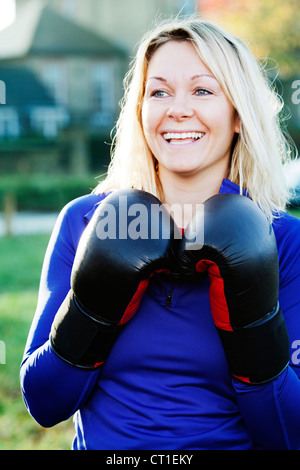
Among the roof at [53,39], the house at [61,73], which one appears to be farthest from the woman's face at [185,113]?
the roof at [53,39]

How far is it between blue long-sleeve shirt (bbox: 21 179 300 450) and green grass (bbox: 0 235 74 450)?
1.11m

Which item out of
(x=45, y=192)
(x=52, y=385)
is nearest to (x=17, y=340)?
(x=52, y=385)

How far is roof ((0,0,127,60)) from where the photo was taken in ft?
76.5

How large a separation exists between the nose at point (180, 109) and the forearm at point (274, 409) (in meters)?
0.74

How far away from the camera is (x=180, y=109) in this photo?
5.49 ft

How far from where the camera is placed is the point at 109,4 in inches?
1003

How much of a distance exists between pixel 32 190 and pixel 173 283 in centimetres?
1214

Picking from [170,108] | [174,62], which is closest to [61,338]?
[170,108]

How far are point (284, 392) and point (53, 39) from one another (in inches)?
953

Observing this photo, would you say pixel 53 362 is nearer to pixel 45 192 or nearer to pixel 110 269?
pixel 110 269

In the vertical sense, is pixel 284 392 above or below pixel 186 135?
below

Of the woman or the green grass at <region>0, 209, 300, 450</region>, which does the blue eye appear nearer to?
the woman

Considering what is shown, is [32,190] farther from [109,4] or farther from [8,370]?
[109,4]

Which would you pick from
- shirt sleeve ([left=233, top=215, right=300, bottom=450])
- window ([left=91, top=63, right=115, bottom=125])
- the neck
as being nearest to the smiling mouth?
the neck
